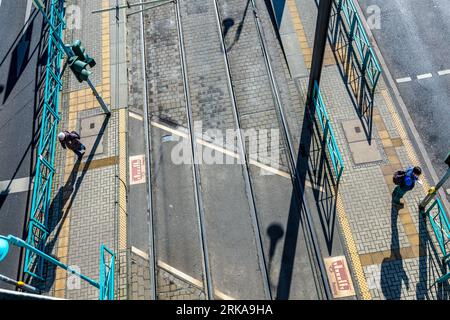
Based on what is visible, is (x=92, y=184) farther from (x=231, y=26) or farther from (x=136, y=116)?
(x=231, y=26)

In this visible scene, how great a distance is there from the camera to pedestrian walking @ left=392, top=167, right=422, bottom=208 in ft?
33.6

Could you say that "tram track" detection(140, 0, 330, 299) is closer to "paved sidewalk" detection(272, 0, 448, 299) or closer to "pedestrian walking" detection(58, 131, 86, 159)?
"paved sidewalk" detection(272, 0, 448, 299)

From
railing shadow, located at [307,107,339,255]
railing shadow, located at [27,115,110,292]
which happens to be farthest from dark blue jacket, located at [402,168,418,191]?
railing shadow, located at [27,115,110,292]

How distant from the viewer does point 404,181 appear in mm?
10375

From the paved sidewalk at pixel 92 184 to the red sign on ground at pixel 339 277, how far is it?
633 centimetres

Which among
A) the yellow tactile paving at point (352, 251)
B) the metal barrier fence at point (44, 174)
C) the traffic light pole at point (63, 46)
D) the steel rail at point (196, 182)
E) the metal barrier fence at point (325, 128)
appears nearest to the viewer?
the yellow tactile paving at point (352, 251)

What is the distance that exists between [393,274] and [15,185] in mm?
13247

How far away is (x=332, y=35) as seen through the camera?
48.8ft

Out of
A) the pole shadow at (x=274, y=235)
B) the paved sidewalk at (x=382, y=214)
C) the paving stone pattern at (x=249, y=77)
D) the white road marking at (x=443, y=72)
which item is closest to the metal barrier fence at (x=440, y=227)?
the paved sidewalk at (x=382, y=214)

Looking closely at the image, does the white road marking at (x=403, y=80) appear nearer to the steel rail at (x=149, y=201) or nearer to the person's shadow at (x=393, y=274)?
the person's shadow at (x=393, y=274)

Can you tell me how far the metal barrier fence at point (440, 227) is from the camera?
10.0 metres

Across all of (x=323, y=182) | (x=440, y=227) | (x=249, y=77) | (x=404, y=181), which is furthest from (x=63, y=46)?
(x=440, y=227)

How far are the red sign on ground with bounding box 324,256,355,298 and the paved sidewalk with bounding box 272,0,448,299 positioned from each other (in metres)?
0.28
